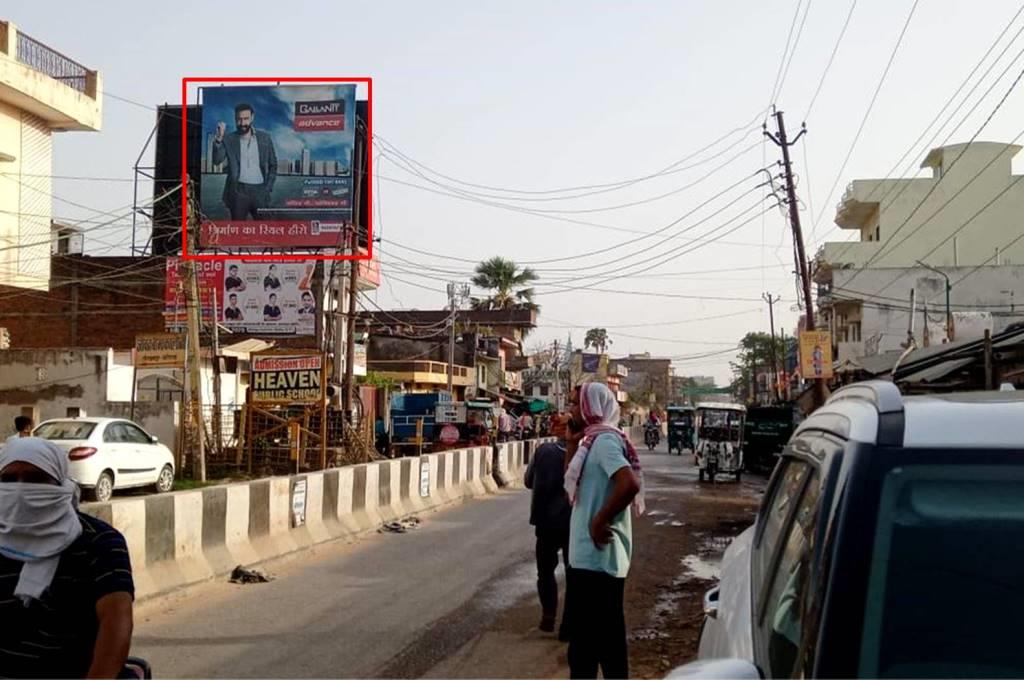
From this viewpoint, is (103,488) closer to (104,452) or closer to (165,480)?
(104,452)

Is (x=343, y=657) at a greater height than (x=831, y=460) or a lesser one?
lesser

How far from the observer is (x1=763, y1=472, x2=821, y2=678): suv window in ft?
8.36

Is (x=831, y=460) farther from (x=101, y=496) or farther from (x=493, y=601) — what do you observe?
(x=101, y=496)

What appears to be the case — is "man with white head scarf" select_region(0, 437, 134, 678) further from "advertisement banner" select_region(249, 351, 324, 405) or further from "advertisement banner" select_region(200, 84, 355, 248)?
"advertisement banner" select_region(200, 84, 355, 248)

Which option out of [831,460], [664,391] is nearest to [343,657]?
[831,460]

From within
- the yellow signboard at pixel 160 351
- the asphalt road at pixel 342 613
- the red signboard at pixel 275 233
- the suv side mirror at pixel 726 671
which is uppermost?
the red signboard at pixel 275 233

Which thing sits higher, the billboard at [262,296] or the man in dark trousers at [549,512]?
the billboard at [262,296]

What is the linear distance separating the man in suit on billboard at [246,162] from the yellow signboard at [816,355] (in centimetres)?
2069

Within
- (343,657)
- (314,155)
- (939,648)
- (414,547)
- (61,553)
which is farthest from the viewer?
(314,155)

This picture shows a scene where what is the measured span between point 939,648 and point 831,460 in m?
0.48

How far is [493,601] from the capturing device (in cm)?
987

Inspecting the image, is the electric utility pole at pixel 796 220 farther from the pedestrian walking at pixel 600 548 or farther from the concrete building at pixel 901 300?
the pedestrian walking at pixel 600 548

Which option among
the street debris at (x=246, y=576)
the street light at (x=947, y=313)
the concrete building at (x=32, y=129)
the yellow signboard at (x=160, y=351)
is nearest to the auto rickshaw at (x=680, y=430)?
the street light at (x=947, y=313)

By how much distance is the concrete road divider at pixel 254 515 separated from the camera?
9.16 meters
